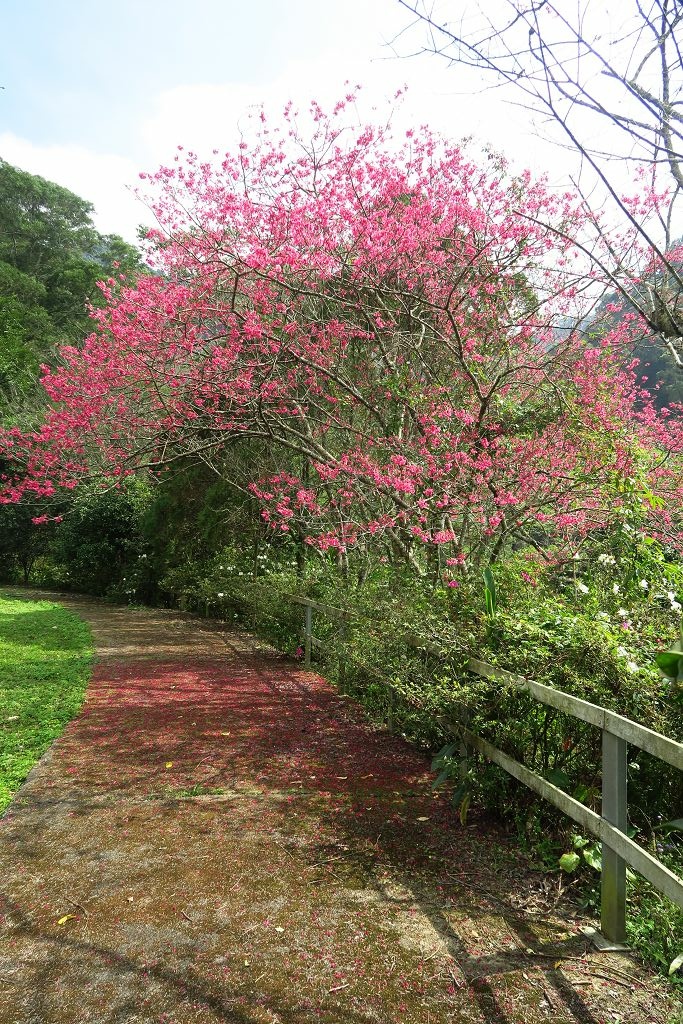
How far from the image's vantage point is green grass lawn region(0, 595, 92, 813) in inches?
209

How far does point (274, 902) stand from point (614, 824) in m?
1.47

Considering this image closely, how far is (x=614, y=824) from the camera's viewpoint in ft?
8.57

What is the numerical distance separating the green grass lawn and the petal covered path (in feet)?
0.76

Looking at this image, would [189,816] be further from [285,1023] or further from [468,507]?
[468,507]

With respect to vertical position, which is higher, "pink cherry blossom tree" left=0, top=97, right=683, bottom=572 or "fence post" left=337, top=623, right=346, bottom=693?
"pink cherry blossom tree" left=0, top=97, right=683, bottom=572

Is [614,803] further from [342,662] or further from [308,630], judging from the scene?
[308,630]

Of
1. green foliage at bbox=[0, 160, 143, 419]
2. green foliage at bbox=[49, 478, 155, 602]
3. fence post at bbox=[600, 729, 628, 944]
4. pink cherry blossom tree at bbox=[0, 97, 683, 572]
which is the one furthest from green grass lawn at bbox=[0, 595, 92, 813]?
green foliage at bbox=[0, 160, 143, 419]

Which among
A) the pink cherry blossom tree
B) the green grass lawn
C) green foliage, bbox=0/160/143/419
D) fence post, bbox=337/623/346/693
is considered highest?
green foliage, bbox=0/160/143/419

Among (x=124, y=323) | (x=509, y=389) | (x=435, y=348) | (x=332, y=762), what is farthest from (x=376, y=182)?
(x=332, y=762)

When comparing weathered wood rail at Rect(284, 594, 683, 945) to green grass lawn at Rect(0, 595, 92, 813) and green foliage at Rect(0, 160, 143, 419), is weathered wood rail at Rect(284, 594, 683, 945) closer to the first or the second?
green grass lawn at Rect(0, 595, 92, 813)

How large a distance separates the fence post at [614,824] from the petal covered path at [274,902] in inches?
5.4

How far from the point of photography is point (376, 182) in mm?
7352

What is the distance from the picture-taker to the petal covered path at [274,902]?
7.82ft

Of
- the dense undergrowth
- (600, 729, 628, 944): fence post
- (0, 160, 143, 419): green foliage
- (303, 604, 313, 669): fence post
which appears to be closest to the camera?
(600, 729, 628, 944): fence post
